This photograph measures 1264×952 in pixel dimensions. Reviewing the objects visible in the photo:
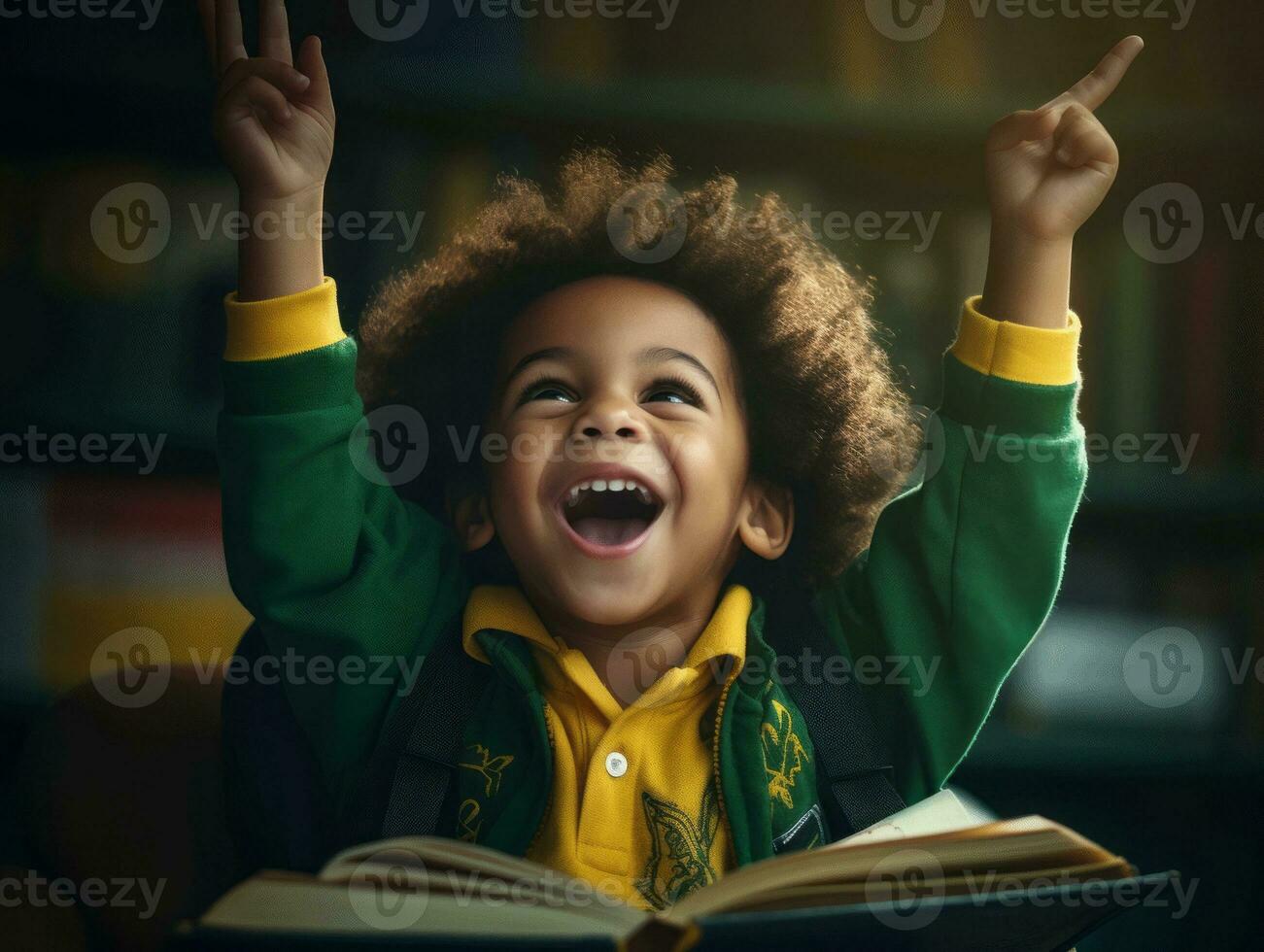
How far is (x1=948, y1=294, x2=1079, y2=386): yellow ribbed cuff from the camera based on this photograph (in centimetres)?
93

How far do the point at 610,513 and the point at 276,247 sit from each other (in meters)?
0.35

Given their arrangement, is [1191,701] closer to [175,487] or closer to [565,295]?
[565,295]

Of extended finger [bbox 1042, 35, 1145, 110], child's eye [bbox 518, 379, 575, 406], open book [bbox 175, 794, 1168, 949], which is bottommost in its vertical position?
open book [bbox 175, 794, 1168, 949]

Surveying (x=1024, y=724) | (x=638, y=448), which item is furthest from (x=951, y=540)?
(x=1024, y=724)

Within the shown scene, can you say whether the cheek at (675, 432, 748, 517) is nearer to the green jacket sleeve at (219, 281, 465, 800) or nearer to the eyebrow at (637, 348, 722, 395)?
the eyebrow at (637, 348, 722, 395)

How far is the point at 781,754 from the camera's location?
3.02ft

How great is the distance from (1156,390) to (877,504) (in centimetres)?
46

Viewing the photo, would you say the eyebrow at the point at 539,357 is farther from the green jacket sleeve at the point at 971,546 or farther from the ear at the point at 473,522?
the green jacket sleeve at the point at 971,546

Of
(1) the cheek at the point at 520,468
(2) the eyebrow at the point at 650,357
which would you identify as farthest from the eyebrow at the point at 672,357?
(1) the cheek at the point at 520,468

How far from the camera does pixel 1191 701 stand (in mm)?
1396

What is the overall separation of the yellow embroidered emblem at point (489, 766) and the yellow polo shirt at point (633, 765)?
0.14ft

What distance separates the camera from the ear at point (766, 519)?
1.04 metres

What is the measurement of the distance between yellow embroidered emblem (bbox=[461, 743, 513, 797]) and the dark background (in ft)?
1.67

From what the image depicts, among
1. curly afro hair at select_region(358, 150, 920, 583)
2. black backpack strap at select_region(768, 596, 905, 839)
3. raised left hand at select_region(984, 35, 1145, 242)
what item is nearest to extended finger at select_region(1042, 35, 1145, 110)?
raised left hand at select_region(984, 35, 1145, 242)
